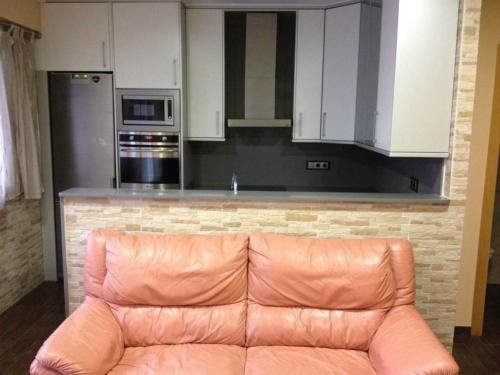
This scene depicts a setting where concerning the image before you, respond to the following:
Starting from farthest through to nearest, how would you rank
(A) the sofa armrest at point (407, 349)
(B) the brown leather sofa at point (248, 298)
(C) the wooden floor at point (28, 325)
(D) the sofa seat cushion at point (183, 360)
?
(C) the wooden floor at point (28, 325)
(B) the brown leather sofa at point (248, 298)
(D) the sofa seat cushion at point (183, 360)
(A) the sofa armrest at point (407, 349)

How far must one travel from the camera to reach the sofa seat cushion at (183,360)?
198 cm

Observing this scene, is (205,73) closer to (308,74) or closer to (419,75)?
(308,74)

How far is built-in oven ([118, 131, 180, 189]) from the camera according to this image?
361 cm

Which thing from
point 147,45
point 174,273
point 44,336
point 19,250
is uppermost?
point 147,45

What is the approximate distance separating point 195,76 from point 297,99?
94 cm

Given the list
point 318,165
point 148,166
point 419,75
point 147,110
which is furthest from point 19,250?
point 419,75

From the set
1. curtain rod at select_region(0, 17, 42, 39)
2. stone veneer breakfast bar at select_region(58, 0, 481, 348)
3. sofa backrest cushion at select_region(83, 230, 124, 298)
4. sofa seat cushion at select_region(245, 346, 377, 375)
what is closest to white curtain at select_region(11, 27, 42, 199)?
curtain rod at select_region(0, 17, 42, 39)

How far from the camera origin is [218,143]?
4.25 metres

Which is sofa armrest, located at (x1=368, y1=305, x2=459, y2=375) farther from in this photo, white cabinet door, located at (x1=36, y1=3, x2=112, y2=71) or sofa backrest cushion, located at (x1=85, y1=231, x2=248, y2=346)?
white cabinet door, located at (x1=36, y1=3, x2=112, y2=71)

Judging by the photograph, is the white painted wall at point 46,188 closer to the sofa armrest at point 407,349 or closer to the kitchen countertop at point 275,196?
the kitchen countertop at point 275,196

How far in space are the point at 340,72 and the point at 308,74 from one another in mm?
293

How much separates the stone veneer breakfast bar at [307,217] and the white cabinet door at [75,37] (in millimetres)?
1418

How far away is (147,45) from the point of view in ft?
11.5

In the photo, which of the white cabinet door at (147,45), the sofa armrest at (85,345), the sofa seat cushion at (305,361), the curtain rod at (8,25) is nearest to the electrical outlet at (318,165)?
the white cabinet door at (147,45)
